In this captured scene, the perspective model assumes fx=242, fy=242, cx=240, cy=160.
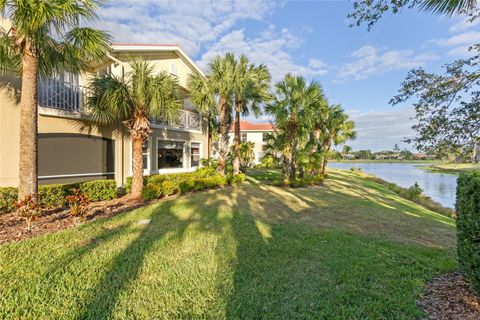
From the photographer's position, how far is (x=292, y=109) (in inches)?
603

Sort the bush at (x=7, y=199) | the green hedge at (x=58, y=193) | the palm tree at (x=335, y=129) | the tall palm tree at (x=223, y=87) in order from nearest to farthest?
the bush at (x=7, y=199) < the green hedge at (x=58, y=193) < the tall palm tree at (x=223, y=87) < the palm tree at (x=335, y=129)

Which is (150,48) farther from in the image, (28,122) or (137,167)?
(28,122)

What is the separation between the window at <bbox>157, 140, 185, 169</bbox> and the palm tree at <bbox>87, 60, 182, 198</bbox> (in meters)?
4.15

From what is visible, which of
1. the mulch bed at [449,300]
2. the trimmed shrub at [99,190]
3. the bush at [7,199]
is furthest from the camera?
the trimmed shrub at [99,190]

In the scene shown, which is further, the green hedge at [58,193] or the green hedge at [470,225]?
the green hedge at [58,193]

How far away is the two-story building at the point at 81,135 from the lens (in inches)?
334

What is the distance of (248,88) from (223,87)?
1.64 meters

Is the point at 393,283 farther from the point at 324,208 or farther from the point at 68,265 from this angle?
the point at 324,208

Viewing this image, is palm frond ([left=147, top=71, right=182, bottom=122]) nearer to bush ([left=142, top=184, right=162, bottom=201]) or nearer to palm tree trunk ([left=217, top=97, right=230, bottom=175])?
bush ([left=142, top=184, right=162, bottom=201])

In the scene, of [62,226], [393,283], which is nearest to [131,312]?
[393,283]

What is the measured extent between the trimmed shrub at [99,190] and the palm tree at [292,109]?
10245 millimetres

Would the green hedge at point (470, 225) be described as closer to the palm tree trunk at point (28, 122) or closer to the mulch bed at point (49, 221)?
the mulch bed at point (49, 221)

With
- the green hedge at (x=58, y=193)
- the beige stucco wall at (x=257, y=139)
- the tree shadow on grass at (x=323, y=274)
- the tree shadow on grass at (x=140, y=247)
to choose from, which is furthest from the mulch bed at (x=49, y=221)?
the beige stucco wall at (x=257, y=139)

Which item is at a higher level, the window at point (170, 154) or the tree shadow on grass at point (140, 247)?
the window at point (170, 154)
